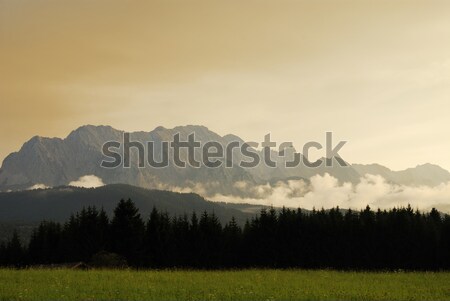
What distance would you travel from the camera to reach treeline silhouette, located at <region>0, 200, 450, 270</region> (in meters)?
78.1

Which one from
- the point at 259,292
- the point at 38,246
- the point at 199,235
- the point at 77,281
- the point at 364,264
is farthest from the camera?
the point at 38,246

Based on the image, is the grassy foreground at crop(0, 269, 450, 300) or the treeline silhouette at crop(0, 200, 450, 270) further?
the treeline silhouette at crop(0, 200, 450, 270)

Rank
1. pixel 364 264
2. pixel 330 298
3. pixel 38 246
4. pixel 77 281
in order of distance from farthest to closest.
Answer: pixel 38 246 < pixel 364 264 < pixel 77 281 < pixel 330 298

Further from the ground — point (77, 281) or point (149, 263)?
point (77, 281)

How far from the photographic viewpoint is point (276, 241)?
8412cm

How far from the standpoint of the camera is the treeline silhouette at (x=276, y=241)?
7812 cm

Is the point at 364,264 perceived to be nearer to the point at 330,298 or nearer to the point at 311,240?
the point at 311,240

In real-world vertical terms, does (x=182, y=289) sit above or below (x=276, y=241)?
above

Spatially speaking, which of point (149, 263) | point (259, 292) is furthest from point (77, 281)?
point (149, 263)

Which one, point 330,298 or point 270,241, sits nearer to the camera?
point 330,298

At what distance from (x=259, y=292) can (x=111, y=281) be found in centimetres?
783

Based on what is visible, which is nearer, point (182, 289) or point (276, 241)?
point (182, 289)

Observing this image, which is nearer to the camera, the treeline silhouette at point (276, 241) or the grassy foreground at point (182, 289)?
the grassy foreground at point (182, 289)

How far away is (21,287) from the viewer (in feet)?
75.0
